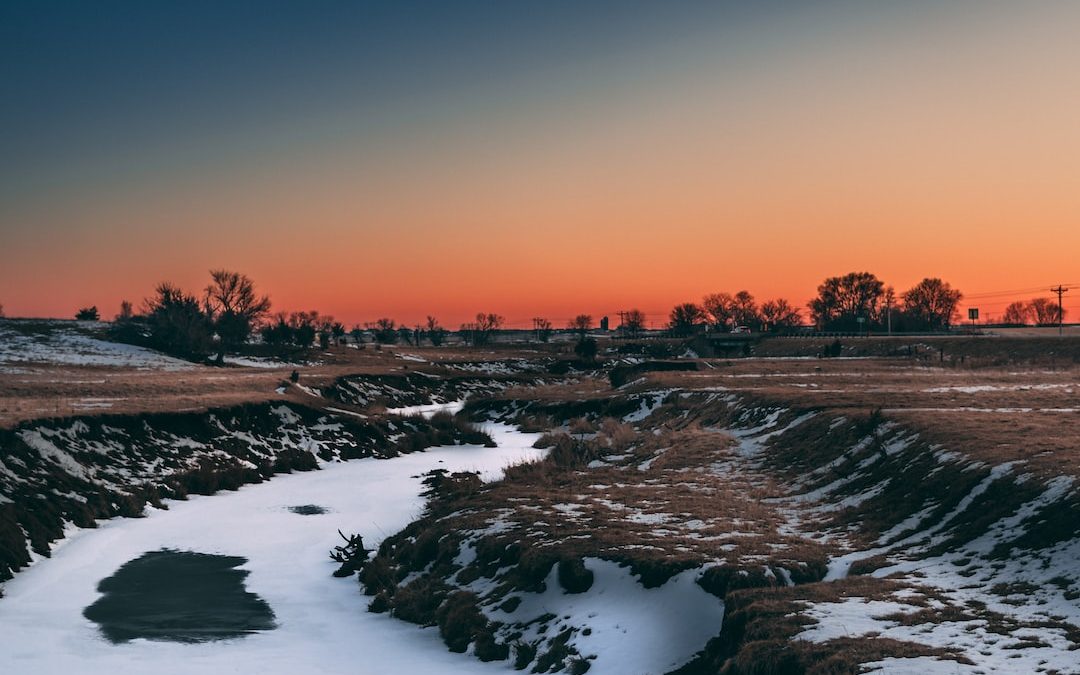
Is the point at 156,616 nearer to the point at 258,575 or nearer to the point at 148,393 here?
the point at 258,575

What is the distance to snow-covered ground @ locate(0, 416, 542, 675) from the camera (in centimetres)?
1745

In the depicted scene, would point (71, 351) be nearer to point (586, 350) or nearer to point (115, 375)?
point (115, 375)

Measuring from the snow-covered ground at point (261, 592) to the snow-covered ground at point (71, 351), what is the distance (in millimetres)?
56093

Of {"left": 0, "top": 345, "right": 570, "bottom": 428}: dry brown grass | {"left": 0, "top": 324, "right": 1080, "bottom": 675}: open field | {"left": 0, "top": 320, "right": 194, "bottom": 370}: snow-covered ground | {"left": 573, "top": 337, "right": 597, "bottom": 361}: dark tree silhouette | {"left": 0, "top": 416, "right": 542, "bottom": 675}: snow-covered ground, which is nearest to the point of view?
{"left": 0, "top": 324, "right": 1080, "bottom": 675}: open field

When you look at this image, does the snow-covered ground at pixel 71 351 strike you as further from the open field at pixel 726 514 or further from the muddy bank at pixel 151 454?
the muddy bank at pixel 151 454

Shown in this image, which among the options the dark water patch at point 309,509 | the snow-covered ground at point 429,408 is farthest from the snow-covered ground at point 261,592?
the snow-covered ground at point 429,408

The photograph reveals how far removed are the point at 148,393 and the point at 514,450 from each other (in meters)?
23.3

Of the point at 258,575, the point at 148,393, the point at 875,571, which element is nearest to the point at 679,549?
the point at 875,571

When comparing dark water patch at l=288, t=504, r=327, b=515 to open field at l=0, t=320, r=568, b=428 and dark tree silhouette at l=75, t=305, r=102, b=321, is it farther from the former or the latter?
dark tree silhouette at l=75, t=305, r=102, b=321

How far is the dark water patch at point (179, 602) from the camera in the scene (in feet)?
64.0

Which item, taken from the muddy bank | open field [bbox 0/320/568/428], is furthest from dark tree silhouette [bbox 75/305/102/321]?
the muddy bank

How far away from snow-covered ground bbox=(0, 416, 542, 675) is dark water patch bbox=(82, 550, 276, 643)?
0.40 m

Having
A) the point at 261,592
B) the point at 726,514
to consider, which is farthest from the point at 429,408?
the point at 726,514

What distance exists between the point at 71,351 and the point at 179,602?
8443cm
